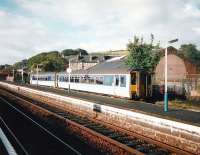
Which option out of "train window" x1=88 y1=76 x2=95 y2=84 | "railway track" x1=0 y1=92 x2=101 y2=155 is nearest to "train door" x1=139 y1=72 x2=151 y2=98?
"train window" x1=88 y1=76 x2=95 y2=84

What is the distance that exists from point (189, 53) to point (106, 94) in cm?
7732

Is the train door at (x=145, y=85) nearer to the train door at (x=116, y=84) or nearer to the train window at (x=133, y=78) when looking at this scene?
the train window at (x=133, y=78)

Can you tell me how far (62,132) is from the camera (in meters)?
16.5

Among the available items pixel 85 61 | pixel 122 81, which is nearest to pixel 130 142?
pixel 122 81

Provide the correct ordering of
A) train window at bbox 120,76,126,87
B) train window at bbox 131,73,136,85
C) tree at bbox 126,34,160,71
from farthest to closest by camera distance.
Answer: tree at bbox 126,34,160,71 → train window at bbox 120,76,126,87 → train window at bbox 131,73,136,85

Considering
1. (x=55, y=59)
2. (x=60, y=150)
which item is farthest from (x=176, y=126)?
(x=55, y=59)

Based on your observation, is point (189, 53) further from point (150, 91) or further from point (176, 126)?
point (176, 126)

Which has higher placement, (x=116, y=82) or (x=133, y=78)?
(x=133, y=78)

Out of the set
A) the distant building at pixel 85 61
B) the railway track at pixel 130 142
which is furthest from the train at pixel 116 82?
the distant building at pixel 85 61

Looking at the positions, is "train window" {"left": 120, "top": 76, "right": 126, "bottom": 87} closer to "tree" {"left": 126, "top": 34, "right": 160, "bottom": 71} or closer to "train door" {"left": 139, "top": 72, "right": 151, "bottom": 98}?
"train door" {"left": 139, "top": 72, "right": 151, "bottom": 98}

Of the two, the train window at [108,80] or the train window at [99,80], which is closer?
the train window at [108,80]

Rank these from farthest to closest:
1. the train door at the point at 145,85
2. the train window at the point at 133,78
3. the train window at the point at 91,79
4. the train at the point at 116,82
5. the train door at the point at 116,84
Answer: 1. the train window at the point at 91,79
2. the train door at the point at 116,84
3. the train door at the point at 145,85
4. the train at the point at 116,82
5. the train window at the point at 133,78

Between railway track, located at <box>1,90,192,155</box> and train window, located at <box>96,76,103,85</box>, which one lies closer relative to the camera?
railway track, located at <box>1,90,192,155</box>

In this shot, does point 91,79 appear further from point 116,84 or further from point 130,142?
point 130,142
